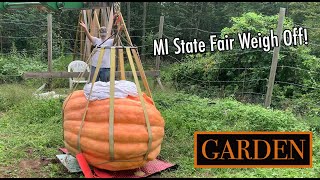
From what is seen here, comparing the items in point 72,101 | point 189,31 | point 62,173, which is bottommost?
point 62,173

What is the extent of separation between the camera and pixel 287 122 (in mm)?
5527

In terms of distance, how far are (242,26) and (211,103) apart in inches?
90.9

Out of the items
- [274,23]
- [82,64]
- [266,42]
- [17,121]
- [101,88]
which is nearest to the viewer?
[101,88]

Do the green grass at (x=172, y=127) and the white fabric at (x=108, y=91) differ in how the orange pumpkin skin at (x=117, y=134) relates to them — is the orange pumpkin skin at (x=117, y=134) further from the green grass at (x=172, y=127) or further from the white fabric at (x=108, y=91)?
the green grass at (x=172, y=127)

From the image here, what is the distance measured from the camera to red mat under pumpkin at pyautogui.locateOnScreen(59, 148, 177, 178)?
12.9 ft

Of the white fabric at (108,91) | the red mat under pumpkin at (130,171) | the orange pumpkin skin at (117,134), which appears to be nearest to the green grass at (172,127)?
the red mat under pumpkin at (130,171)

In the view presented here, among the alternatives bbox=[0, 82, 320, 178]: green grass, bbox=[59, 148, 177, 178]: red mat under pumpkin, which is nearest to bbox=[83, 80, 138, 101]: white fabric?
bbox=[59, 148, 177, 178]: red mat under pumpkin

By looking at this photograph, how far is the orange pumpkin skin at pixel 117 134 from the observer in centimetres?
378

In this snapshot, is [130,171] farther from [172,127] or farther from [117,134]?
[172,127]

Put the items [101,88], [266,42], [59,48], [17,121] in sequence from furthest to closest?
[59,48] < [266,42] < [17,121] < [101,88]

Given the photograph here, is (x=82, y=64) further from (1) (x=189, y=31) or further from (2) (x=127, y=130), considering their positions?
(1) (x=189, y=31)

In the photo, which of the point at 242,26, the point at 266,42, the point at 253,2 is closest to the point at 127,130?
the point at 266,42

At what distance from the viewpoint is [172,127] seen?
18.6 ft

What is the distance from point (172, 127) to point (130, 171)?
5.31ft
